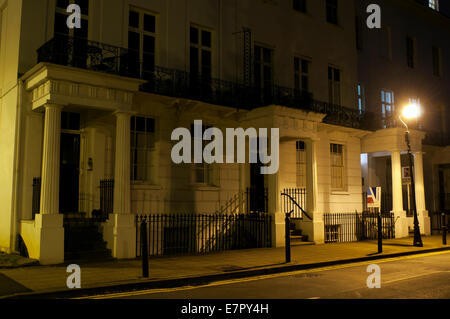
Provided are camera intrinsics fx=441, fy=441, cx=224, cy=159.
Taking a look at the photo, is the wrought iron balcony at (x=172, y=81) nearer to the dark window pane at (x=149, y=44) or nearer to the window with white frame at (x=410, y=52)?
the dark window pane at (x=149, y=44)

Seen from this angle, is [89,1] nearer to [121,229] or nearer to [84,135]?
[84,135]

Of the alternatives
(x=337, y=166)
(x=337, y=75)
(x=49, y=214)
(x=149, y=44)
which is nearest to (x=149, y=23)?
(x=149, y=44)

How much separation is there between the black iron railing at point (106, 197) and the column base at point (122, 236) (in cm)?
89

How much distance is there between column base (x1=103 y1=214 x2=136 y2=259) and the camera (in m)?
12.6

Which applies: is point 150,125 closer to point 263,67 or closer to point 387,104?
point 263,67

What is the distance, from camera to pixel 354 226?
20344mm

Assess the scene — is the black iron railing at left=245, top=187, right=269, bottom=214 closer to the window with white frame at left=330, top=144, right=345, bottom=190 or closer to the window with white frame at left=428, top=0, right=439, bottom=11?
the window with white frame at left=330, top=144, right=345, bottom=190

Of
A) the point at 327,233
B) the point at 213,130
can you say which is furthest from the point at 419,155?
the point at 213,130

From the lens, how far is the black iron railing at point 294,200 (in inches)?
722

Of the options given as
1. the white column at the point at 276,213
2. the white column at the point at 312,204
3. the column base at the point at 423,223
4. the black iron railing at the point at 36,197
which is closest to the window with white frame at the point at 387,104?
the column base at the point at 423,223

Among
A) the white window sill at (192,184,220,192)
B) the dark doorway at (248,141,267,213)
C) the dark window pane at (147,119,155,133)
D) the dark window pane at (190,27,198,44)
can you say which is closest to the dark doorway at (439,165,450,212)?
the dark doorway at (248,141,267,213)
